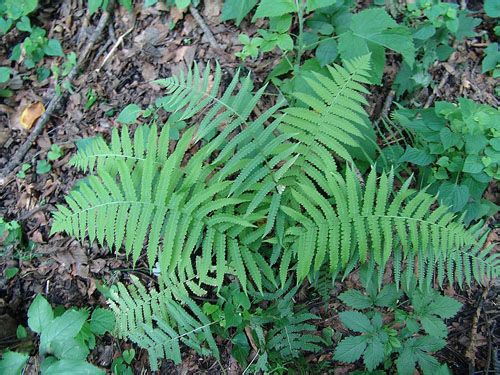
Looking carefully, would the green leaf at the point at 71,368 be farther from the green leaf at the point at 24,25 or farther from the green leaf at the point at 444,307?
the green leaf at the point at 24,25

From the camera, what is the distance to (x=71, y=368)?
215 centimetres

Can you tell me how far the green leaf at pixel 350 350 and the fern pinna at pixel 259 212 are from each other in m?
0.41

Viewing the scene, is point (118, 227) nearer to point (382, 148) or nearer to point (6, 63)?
point (382, 148)

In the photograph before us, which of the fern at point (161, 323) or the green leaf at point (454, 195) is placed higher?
the green leaf at point (454, 195)

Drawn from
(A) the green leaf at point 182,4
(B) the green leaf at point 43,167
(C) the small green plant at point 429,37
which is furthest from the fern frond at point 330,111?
(B) the green leaf at point 43,167

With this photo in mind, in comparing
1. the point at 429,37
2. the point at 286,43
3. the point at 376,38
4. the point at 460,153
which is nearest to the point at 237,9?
the point at 286,43

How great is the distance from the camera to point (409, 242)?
8.47 ft

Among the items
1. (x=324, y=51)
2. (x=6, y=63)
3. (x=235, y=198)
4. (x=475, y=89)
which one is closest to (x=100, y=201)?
(x=235, y=198)

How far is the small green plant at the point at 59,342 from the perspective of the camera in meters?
2.16

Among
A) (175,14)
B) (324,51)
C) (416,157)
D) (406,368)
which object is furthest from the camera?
(175,14)

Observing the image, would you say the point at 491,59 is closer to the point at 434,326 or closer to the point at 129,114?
the point at 434,326

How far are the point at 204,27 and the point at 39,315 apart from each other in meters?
2.43

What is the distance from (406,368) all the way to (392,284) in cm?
48

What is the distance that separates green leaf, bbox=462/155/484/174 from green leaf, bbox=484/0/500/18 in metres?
1.24
